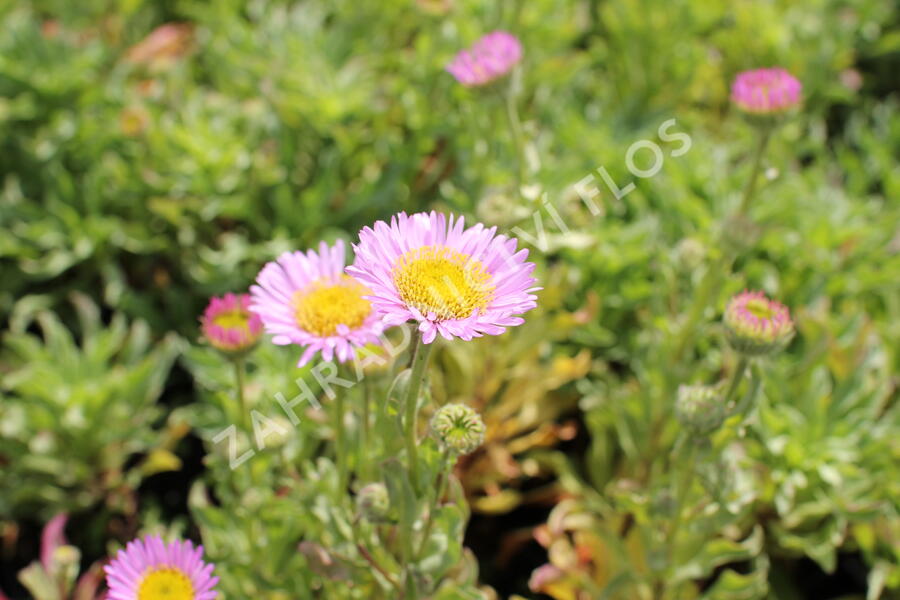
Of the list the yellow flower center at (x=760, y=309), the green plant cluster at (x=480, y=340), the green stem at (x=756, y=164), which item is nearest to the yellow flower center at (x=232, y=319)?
the green plant cluster at (x=480, y=340)

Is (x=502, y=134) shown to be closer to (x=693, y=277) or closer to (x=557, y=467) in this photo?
(x=693, y=277)

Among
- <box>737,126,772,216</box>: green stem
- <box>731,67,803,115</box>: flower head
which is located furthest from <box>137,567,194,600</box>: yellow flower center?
<box>731,67,803,115</box>: flower head

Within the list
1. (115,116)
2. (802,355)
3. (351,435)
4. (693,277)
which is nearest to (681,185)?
(693,277)

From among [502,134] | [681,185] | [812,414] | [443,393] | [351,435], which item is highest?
[502,134]

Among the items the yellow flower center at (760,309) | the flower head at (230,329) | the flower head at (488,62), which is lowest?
the yellow flower center at (760,309)

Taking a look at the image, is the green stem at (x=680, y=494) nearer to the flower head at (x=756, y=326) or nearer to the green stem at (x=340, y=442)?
the flower head at (x=756, y=326)

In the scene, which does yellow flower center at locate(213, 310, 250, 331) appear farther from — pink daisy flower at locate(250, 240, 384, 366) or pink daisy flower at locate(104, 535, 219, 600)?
pink daisy flower at locate(104, 535, 219, 600)
